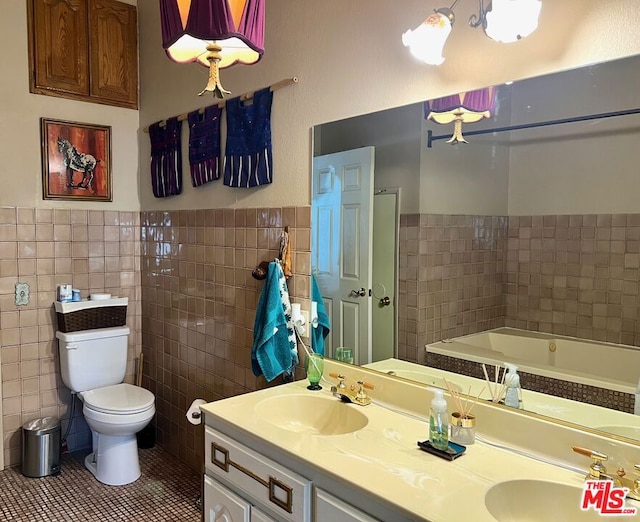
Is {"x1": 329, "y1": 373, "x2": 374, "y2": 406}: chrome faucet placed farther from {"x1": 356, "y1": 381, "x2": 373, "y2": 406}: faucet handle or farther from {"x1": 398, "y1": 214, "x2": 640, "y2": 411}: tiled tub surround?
{"x1": 398, "y1": 214, "x2": 640, "y2": 411}: tiled tub surround

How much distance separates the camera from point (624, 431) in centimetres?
141

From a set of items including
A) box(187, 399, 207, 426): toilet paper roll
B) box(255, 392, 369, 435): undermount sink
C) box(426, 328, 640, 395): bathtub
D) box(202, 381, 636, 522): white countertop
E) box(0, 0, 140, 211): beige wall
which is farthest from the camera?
box(0, 0, 140, 211): beige wall

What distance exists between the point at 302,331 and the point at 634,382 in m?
1.30

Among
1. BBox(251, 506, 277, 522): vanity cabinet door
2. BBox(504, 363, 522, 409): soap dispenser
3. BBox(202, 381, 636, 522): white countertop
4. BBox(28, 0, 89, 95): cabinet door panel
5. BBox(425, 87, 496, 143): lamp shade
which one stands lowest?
BBox(251, 506, 277, 522): vanity cabinet door

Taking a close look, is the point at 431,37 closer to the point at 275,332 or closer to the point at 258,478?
the point at 275,332

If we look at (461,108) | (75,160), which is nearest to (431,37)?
(461,108)

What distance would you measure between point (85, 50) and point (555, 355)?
3.25 meters

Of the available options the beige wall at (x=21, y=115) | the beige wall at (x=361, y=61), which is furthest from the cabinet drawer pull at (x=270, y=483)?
the beige wall at (x=21, y=115)

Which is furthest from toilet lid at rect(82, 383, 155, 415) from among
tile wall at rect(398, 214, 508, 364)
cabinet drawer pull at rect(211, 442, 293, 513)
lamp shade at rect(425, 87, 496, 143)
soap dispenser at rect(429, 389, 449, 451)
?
lamp shade at rect(425, 87, 496, 143)

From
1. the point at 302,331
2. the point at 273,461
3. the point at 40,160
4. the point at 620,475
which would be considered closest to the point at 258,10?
the point at 302,331

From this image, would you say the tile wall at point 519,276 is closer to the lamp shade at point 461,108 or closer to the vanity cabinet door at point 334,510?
the lamp shade at point 461,108

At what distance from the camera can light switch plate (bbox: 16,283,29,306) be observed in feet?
10.3

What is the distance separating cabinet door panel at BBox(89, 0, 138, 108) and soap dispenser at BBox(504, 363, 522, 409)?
119 inches

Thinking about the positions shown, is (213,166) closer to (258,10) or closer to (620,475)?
(258,10)
